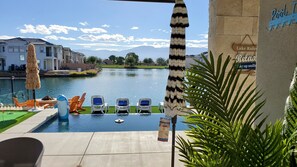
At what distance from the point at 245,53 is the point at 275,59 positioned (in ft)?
4.80

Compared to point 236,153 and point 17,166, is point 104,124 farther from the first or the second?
point 236,153

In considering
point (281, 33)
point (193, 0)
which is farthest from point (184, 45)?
point (193, 0)

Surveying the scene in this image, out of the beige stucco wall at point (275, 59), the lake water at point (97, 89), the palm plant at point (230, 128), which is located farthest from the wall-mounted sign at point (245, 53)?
the lake water at point (97, 89)

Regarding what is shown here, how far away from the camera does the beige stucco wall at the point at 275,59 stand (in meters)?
2.38

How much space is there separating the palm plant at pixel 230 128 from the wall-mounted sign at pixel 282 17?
4.69ft

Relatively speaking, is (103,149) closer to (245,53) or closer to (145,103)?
(245,53)

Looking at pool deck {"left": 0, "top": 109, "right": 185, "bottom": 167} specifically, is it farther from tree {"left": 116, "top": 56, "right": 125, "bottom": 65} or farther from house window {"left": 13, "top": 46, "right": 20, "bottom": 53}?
tree {"left": 116, "top": 56, "right": 125, "bottom": 65}

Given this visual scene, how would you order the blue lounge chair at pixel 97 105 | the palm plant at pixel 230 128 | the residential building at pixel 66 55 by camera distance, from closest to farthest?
the palm plant at pixel 230 128 < the blue lounge chair at pixel 97 105 < the residential building at pixel 66 55

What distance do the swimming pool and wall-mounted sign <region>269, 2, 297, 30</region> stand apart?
5132 mm

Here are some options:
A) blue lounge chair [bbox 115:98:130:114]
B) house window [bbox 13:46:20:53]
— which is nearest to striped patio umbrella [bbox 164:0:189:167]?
blue lounge chair [bbox 115:98:130:114]

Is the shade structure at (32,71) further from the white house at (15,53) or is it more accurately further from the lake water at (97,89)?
the white house at (15,53)

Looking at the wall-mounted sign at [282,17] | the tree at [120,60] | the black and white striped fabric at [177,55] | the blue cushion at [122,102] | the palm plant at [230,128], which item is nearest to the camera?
the palm plant at [230,128]

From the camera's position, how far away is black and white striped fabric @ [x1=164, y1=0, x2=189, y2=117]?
3.06m

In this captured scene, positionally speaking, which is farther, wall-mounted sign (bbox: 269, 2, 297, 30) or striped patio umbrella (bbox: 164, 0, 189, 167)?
striped patio umbrella (bbox: 164, 0, 189, 167)
